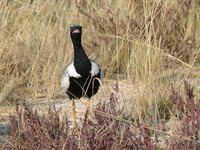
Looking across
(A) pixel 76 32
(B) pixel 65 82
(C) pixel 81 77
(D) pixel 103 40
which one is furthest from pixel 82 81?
(D) pixel 103 40

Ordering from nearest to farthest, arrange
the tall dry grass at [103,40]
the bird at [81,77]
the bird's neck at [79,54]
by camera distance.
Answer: the bird at [81,77], the bird's neck at [79,54], the tall dry grass at [103,40]

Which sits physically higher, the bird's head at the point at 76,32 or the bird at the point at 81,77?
the bird's head at the point at 76,32

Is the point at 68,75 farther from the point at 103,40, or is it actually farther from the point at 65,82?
the point at 103,40

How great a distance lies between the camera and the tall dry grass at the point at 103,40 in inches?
217

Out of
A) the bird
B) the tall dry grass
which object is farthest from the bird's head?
the tall dry grass

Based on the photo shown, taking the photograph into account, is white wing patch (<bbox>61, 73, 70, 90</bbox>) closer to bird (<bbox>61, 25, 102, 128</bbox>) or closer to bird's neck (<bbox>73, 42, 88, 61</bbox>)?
bird (<bbox>61, 25, 102, 128</bbox>)

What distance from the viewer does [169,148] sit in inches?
117

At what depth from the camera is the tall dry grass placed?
5.51 m

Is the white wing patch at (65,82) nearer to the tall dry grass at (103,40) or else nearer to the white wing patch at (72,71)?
the white wing patch at (72,71)

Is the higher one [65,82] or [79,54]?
[79,54]

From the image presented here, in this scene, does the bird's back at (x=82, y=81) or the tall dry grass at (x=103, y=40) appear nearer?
the bird's back at (x=82, y=81)

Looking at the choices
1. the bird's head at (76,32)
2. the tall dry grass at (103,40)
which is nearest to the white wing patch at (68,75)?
the bird's head at (76,32)

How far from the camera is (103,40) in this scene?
6281mm

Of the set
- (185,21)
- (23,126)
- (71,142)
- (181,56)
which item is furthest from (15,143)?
(185,21)
